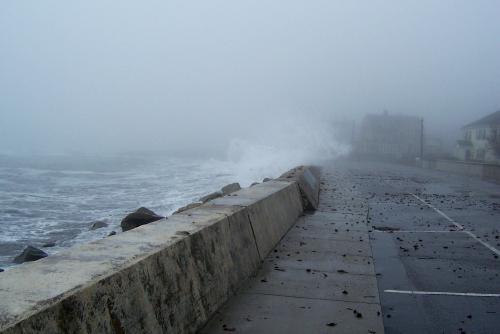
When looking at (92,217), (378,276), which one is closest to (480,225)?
(378,276)

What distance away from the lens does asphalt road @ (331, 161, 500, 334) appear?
5.39 metres

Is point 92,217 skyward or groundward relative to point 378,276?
groundward

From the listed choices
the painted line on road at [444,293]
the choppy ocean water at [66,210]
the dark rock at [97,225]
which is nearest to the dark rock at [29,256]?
the choppy ocean water at [66,210]

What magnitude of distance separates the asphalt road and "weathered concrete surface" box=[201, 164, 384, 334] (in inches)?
10.1

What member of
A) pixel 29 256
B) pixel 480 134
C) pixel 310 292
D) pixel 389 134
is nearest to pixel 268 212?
pixel 310 292

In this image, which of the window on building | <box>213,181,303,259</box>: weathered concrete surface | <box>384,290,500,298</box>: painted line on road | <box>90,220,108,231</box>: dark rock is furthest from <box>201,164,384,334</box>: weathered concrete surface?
the window on building

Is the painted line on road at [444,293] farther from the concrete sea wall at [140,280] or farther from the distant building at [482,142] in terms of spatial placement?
the distant building at [482,142]

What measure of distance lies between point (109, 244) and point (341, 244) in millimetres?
5553

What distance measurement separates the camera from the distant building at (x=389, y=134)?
94844 millimetres

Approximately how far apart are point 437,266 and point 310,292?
2858mm

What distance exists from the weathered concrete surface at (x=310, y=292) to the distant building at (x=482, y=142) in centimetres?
5226

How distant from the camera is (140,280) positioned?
3.82 m

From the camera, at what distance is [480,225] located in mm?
11844

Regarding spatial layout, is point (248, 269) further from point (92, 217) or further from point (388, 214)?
point (92, 217)
